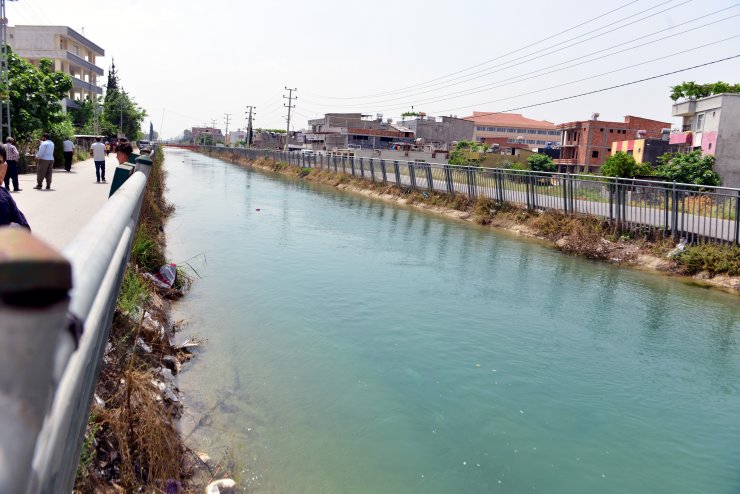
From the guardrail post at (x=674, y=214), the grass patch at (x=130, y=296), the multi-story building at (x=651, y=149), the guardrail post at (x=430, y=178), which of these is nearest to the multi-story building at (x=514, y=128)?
the multi-story building at (x=651, y=149)

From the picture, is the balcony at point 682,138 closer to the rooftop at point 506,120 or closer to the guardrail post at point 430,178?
the guardrail post at point 430,178

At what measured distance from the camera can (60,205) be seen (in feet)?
39.9

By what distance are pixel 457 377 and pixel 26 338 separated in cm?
647

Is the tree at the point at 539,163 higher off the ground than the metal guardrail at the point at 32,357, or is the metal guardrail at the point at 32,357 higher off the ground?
the tree at the point at 539,163

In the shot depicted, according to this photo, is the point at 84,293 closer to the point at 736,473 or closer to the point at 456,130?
the point at 736,473

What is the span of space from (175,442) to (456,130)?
118 metres

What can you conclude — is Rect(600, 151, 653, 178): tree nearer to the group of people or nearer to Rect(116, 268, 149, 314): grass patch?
the group of people

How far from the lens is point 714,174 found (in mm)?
40750

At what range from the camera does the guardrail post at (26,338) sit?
0.65 m

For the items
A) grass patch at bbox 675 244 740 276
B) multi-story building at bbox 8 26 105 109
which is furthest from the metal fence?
multi-story building at bbox 8 26 105 109

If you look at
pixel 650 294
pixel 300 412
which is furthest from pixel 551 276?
pixel 300 412

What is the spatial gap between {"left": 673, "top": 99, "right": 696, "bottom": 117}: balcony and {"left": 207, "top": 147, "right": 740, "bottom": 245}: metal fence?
3591cm

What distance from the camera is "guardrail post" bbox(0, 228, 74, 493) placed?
0.65 metres

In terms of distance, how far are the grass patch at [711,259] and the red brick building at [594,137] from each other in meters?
65.6
